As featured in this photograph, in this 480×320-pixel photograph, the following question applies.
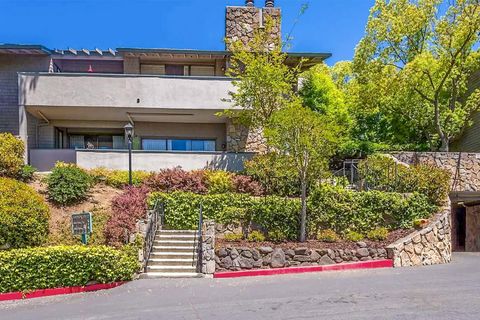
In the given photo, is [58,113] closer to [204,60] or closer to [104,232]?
[204,60]

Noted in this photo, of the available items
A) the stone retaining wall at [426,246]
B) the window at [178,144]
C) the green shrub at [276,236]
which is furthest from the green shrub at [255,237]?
the window at [178,144]

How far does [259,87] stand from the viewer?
1750 centimetres

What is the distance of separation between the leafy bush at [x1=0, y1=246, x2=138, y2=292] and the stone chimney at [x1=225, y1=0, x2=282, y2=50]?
15.2m

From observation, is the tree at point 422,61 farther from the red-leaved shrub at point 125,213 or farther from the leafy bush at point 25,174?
the leafy bush at point 25,174

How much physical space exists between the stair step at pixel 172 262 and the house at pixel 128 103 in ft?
22.5

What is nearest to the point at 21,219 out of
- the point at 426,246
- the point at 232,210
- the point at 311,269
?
the point at 232,210

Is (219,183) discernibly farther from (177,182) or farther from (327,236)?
(327,236)

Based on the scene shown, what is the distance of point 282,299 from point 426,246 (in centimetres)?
707

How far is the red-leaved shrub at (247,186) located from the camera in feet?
50.9

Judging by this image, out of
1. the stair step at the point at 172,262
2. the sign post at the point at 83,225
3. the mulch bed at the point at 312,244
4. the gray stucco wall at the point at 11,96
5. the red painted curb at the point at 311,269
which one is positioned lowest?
the red painted curb at the point at 311,269

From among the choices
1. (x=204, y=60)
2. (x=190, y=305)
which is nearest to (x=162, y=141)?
(x=204, y=60)

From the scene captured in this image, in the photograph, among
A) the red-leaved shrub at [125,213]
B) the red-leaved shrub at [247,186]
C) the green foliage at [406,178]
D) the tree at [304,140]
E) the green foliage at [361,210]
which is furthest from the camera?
the red-leaved shrub at [247,186]

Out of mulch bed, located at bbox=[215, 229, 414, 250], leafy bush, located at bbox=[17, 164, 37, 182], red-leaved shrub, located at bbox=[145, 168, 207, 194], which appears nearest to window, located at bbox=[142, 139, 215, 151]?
red-leaved shrub, located at bbox=[145, 168, 207, 194]

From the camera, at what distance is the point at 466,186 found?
17.7 m
